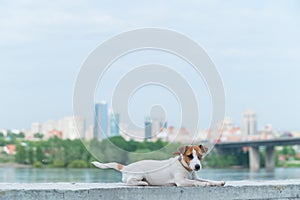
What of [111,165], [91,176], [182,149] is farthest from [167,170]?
[91,176]

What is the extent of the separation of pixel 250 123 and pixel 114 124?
105 feet

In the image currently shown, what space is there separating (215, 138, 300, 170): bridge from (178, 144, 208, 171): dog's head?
22.4 meters

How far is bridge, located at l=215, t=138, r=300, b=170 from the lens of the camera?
27.3 metres

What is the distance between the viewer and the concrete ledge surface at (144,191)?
3182 mm

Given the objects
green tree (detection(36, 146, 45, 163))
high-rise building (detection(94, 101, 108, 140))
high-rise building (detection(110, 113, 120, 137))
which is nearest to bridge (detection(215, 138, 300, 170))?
green tree (detection(36, 146, 45, 163))

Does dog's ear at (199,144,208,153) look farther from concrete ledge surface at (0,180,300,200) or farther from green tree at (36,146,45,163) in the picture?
green tree at (36,146,45,163)

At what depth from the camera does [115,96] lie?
12.0 feet

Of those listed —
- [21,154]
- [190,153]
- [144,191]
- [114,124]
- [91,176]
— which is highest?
[114,124]

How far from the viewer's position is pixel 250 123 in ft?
116

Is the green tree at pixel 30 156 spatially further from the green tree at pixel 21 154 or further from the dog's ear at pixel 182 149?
the dog's ear at pixel 182 149

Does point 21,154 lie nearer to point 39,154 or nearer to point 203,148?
point 39,154

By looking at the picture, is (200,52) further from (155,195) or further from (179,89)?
(155,195)

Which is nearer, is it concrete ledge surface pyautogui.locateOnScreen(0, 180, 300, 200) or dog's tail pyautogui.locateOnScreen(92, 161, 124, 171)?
concrete ledge surface pyautogui.locateOnScreen(0, 180, 300, 200)

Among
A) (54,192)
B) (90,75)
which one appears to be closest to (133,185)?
(54,192)
